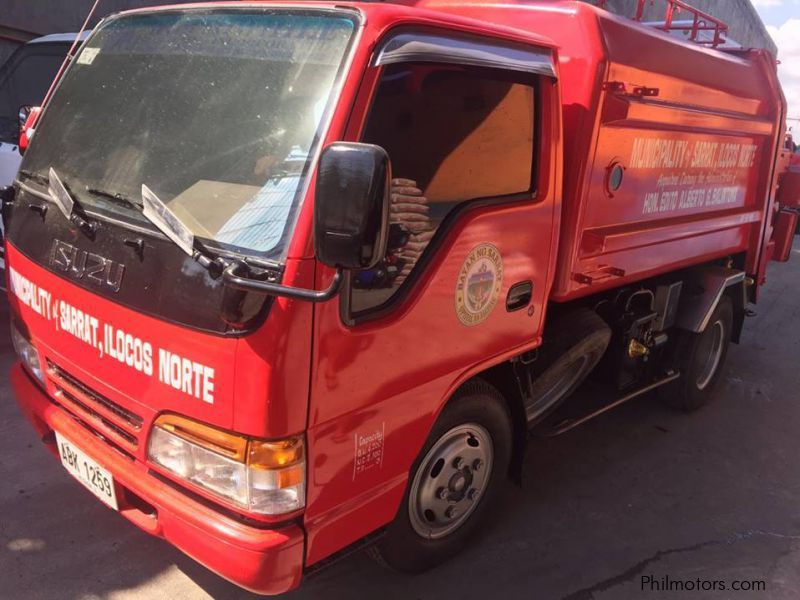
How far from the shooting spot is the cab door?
2074mm

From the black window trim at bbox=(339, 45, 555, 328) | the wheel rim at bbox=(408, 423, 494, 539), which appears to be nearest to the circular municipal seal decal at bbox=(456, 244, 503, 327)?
the black window trim at bbox=(339, 45, 555, 328)

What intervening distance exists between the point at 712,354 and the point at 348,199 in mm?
4198

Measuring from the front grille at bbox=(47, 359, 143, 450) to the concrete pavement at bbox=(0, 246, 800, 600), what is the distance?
0.72 meters

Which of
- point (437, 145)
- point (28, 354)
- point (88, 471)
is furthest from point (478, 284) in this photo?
point (28, 354)

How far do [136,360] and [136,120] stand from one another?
89cm

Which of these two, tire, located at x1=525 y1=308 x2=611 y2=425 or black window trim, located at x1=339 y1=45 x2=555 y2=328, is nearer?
black window trim, located at x1=339 y1=45 x2=555 y2=328

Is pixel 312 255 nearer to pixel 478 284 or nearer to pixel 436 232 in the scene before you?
pixel 436 232

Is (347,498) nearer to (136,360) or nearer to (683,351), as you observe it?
(136,360)

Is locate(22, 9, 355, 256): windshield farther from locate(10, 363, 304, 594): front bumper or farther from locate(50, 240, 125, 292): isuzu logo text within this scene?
locate(10, 363, 304, 594): front bumper

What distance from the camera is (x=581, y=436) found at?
431cm

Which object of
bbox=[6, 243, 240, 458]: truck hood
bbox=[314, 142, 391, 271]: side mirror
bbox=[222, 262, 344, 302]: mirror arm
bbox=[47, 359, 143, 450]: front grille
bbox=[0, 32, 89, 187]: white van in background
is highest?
bbox=[0, 32, 89, 187]: white van in background

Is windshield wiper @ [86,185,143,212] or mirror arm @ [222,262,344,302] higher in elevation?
windshield wiper @ [86,185,143,212]

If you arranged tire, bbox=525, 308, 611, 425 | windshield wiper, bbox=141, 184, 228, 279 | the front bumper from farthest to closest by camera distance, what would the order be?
1. tire, bbox=525, 308, 611, 425
2. the front bumper
3. windshield wiper, bbox=141, 184, 228, 279

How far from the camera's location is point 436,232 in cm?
231
